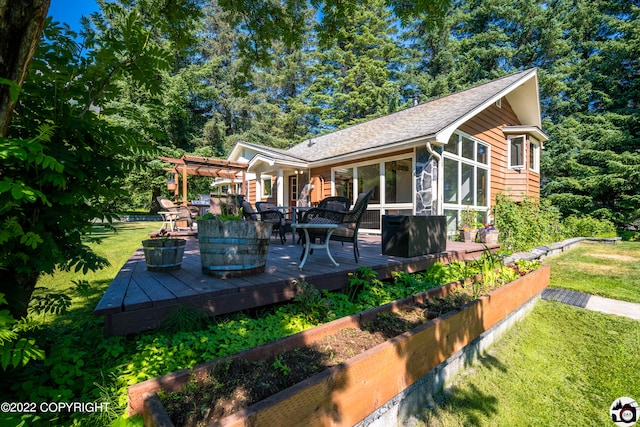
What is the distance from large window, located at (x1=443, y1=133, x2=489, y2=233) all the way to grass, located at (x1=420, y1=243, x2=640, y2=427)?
3987mm

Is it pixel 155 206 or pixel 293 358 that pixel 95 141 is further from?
pixel 155 206

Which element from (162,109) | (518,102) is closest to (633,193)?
(518,102)

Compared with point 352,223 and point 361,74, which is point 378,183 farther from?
point 361,74

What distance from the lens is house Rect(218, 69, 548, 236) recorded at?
698cm

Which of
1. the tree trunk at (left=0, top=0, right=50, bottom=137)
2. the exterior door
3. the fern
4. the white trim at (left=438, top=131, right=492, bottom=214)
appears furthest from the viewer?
the exterior door

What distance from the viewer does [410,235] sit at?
3.94 metres

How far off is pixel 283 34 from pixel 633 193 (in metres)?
16.4

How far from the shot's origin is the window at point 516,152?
31.6 ft

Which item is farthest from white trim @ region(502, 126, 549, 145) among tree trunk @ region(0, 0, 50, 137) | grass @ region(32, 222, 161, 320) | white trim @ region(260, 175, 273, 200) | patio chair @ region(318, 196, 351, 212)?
tree trunk @ region(0, 0, 50, 137)

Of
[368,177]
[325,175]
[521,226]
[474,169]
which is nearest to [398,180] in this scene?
[368,177]

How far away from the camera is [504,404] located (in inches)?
80.8

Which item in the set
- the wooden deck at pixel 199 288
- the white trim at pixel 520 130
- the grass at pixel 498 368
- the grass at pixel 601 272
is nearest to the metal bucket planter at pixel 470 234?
the grass at pixel 601 272

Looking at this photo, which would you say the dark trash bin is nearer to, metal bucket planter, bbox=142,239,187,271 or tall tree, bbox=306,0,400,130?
metal bucket planter, bbox=142,239,187,271

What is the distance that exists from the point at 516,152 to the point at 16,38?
38.8ft
